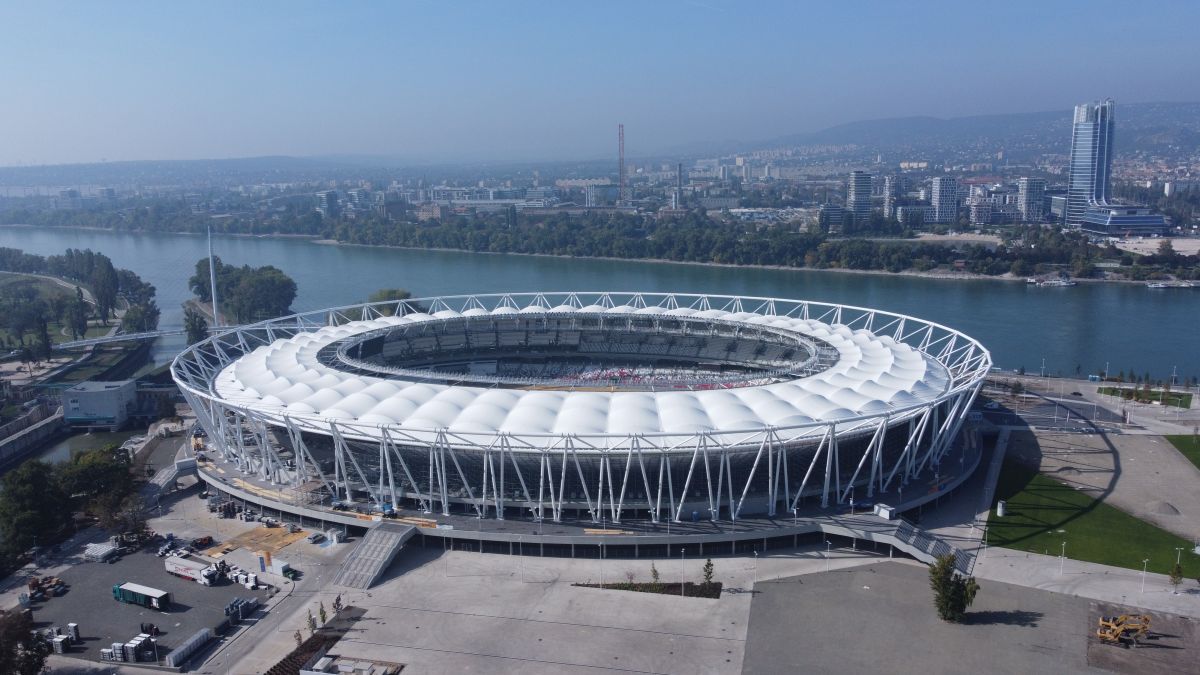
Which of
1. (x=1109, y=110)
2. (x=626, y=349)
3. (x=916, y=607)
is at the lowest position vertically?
(x=916, y=607)

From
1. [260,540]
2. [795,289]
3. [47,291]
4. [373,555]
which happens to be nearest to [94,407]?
[260,540]

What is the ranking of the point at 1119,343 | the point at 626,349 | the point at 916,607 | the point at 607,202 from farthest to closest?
the point at 607,202
the point at 1119,343
the point at 626,349
the point at 916,607

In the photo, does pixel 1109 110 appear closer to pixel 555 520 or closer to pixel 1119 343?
pixel 1119 343

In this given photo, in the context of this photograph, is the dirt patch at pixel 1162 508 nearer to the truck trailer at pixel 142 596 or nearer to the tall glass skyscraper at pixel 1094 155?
the truck trailer at pixel 142 596

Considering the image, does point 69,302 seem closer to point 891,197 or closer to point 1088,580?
point 1088,580

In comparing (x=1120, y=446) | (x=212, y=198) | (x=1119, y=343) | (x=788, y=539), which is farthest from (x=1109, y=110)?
(x=212, y=198)
